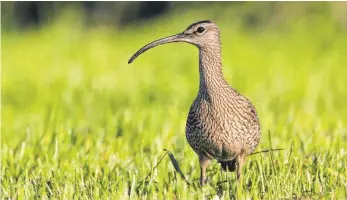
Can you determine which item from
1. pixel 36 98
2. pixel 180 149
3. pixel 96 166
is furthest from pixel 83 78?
pixel 96 166

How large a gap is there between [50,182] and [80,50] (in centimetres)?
913

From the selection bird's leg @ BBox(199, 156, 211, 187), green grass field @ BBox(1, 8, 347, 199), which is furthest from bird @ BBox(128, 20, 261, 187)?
green grass field @ BBox(1, 8, 347, 199)

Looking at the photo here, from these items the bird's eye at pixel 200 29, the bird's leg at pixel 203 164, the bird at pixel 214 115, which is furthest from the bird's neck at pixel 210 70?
the bird's leg at pixel 203 164

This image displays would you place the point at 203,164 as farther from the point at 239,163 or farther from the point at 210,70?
the point at 210,70

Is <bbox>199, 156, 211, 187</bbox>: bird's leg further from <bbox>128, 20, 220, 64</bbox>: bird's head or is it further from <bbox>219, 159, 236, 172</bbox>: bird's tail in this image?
<bbox>128, 20, 220, 64</bbox>: bird's head

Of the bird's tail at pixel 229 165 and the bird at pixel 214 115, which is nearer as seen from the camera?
the bird at pixel 214 115

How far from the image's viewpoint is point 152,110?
335 inches

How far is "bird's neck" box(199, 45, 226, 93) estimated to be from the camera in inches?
223

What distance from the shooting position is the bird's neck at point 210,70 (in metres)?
5.66

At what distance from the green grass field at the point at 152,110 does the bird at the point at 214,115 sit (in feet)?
0.52

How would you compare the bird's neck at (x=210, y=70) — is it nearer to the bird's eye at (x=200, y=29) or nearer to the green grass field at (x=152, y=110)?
the bird's eye at (x=200, y=29)

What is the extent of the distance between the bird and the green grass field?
16cm

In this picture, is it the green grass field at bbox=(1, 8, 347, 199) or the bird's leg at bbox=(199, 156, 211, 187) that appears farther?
the bird's leg at bbox=(199, 156, 211, 187)

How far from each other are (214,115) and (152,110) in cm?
297
